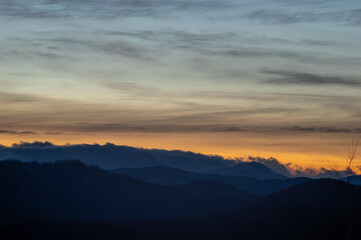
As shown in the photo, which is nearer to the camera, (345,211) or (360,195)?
(345,211)

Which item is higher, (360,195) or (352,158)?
(352,158)

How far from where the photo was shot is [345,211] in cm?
5334

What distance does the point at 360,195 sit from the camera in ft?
188

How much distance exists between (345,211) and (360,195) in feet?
16.1

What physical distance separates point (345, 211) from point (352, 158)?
5.21 meters

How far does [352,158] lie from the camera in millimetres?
54094

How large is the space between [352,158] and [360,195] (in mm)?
5481

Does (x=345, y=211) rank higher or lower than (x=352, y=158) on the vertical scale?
lower
